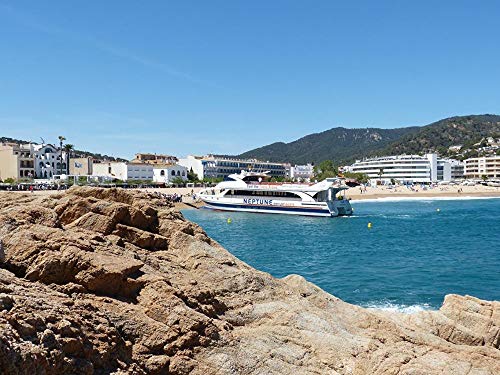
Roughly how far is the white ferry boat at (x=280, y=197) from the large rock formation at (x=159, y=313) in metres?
57.0

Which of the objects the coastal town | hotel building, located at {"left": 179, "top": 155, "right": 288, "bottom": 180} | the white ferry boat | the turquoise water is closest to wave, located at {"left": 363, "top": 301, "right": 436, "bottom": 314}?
the turquoise water

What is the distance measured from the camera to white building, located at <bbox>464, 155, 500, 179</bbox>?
603ft

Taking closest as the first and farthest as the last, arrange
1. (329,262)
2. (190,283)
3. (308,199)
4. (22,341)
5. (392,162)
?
(22,341) → (190,283) → (329,262) → (308,199) → (392,162)

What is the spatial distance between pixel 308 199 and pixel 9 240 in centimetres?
6232

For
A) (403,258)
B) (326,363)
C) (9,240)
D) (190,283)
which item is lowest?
(403,258)

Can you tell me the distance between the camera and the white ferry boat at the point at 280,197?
68.6 m

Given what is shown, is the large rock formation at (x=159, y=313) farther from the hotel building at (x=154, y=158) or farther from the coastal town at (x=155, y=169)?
the hotel building at (x=154, y=158)

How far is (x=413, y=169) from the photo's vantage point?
186250 mm

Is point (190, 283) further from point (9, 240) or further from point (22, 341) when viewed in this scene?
point (22, 341)

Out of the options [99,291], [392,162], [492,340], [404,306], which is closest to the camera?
[99,291]

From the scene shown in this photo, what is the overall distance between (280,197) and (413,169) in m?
129

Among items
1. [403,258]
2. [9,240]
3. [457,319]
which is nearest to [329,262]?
[403,258]

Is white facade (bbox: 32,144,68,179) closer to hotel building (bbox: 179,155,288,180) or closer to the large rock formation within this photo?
hotel building (bbox: 179,155,288,180)

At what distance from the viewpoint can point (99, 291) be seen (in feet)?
25.6
